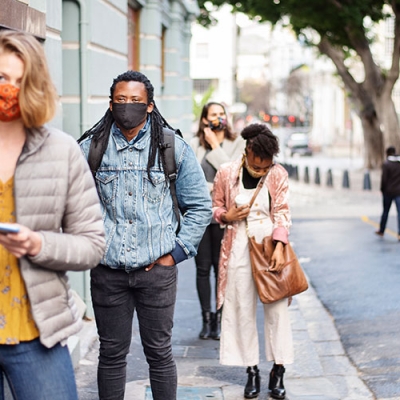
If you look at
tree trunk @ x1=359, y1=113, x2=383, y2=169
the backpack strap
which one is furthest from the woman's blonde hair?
A: tree trunk @ x1=359, y1=113, x2=383, y2=169

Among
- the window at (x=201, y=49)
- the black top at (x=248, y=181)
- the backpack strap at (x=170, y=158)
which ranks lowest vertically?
the black top at (x=248, y=181)

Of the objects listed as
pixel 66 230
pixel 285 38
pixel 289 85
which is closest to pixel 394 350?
pixel 66 230

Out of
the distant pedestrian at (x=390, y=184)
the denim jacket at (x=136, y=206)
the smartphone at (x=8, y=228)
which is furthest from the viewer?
the distant pedestrian at (x=390, y=184)

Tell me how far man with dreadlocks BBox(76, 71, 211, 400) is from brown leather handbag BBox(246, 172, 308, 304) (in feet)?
4.14

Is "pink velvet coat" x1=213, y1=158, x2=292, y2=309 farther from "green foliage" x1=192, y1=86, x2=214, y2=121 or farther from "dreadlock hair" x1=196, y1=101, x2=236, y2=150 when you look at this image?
"green foliage" x1=192, y1=86, x2=214, y2=121

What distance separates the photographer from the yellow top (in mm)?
2676

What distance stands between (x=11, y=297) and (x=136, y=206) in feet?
4.47

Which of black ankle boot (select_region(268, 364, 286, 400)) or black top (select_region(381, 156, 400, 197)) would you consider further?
black top (select_region(381, 156, 400, 197))

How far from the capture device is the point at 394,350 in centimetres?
697

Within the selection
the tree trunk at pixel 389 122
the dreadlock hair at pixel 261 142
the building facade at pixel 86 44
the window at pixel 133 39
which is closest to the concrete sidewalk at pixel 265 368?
the building facade at pixel 86 44

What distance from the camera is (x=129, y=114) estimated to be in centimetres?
399

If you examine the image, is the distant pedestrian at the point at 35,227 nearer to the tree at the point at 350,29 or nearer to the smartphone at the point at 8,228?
the smartphone at the point at 8,228

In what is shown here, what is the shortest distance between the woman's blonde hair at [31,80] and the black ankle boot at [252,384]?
10.7 feet

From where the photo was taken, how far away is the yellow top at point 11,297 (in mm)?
2676
